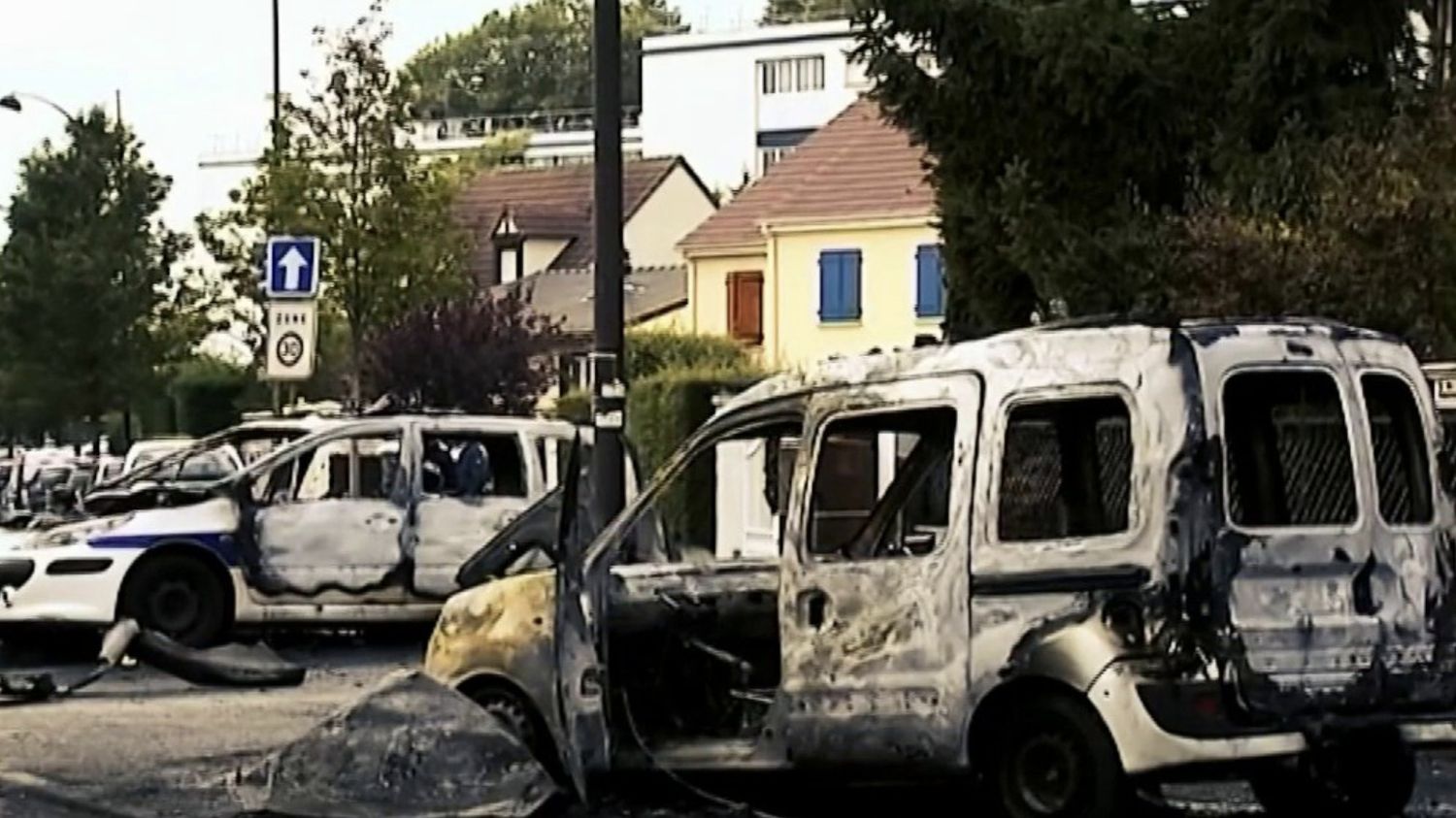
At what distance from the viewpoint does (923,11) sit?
19.7 m

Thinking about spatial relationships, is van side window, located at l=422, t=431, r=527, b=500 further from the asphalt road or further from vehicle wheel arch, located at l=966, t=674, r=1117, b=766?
vehicle wheel arch, located at l=966, t=674, r=1117, b=766

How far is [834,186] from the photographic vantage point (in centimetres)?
5319

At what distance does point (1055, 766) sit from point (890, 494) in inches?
61.6

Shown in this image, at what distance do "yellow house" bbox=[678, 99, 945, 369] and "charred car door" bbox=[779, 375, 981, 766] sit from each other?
36886 millimetres

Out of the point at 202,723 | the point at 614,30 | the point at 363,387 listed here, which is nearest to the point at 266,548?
the point at 202,723

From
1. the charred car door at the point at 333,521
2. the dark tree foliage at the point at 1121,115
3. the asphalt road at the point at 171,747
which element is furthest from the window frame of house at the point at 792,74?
the asphalt road at the point at 171,747

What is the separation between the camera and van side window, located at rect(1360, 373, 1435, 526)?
1130 cm

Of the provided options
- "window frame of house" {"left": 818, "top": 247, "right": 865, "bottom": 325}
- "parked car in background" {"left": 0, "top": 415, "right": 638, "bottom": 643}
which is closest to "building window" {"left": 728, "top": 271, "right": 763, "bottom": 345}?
"window frame of house" {"left": 818, "top": 247, "right": 865, "bottom": 325}

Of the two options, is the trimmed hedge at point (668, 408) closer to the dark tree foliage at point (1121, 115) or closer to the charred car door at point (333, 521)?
the charred car door at point (333, 521)

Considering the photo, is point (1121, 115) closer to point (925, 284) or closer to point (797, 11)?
point (925, 284)

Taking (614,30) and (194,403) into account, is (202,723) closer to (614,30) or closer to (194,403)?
(614,30)

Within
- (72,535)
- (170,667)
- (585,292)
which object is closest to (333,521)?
(72,535)

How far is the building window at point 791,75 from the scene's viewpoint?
3607 inches

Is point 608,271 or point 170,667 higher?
point 608,271
